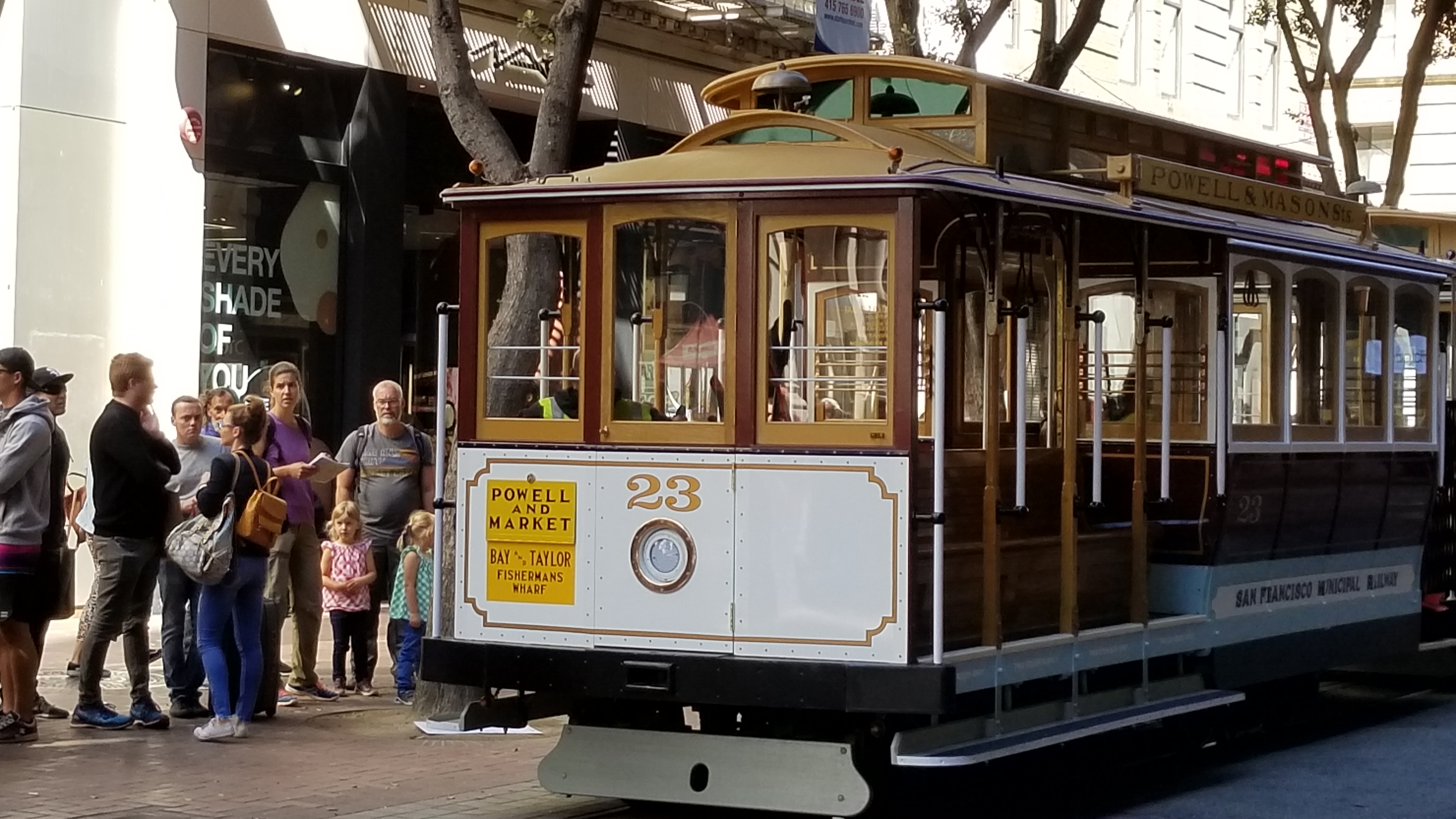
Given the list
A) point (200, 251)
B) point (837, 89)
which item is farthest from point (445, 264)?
point (837, 89)

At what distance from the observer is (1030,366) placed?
412 inches

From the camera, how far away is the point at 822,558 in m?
8.91

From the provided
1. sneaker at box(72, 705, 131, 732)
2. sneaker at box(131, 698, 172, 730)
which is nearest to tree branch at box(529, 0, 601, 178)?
sneaker at box(131, 698, 172, 730)

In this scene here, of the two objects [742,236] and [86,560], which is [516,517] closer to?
[742,236]

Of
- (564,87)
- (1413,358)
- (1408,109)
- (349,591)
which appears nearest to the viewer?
(564,87)

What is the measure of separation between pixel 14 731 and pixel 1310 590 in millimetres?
6998

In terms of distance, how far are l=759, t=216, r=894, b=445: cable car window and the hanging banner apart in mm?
4340

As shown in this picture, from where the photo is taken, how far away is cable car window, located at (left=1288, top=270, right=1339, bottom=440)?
466 inches

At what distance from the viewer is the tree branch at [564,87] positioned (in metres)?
12.1

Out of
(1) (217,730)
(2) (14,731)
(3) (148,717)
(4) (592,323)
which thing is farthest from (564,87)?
(2) (14,731)

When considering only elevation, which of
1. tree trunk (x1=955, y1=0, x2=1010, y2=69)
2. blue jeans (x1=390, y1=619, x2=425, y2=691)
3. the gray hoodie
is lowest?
blue jeans (x1=390, y1=619, x2=425, y2=691)

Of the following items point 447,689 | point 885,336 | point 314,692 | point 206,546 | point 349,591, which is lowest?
point 314,692

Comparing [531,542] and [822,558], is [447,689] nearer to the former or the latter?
[531,542]

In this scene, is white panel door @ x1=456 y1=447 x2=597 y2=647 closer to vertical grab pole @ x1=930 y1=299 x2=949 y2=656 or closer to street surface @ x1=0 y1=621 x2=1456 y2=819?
street surface @ x1=0 y1=621 x2=1456 y2=819
